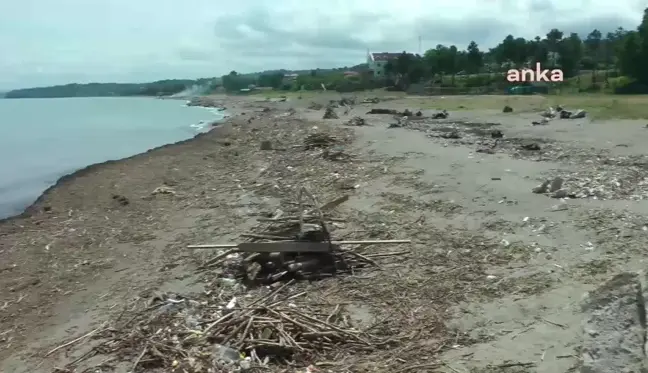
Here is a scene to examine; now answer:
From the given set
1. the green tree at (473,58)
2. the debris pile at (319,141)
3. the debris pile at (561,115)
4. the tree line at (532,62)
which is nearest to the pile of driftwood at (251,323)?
the debris pile at (319,141)

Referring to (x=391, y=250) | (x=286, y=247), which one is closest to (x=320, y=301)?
(x=286, y=247)

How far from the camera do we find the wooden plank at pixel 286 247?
26.9 feet

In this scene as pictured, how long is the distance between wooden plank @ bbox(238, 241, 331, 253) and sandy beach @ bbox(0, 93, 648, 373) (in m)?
0.49

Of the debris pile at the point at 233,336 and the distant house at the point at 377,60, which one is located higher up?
the distant house at the point at 377,60

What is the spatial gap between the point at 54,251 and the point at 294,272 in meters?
6.16

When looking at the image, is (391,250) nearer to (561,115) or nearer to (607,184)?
(607,184)

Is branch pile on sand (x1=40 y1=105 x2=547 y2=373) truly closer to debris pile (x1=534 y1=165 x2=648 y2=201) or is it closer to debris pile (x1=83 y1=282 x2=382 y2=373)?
debris pile (x1=83 y1=282 x2=382 y2=373)

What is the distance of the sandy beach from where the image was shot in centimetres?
633

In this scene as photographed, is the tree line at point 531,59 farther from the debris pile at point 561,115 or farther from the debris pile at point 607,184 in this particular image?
the debris pile at point 607,184

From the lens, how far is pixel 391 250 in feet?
30.5

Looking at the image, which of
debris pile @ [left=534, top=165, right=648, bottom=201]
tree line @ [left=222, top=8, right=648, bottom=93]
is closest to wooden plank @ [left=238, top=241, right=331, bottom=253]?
debris pile @ [left=534, top=165, right=648, bottom=201]

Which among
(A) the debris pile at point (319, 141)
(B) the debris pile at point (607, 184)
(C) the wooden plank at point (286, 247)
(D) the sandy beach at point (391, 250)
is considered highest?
(C) the wooden plank at point (286, 247)

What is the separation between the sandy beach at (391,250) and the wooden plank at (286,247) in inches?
19.5

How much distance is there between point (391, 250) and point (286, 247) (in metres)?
1.87
